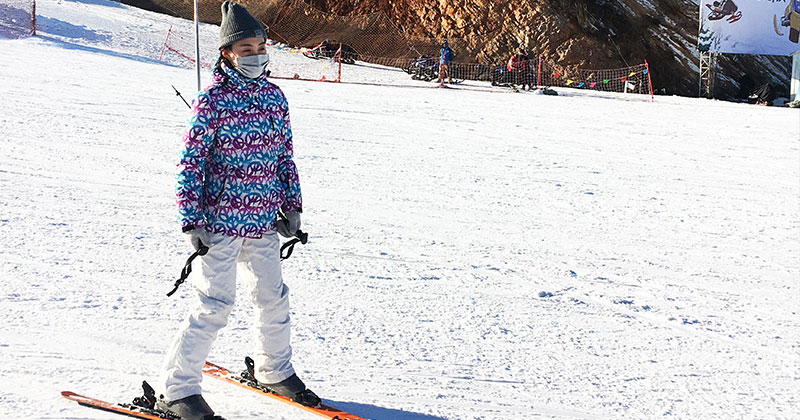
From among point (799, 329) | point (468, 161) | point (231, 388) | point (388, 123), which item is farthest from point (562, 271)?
point (388, 123)

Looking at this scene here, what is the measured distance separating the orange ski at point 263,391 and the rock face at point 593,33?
2520 centimetres

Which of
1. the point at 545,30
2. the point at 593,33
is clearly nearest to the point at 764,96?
the point at 593,33

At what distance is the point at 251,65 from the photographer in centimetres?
313

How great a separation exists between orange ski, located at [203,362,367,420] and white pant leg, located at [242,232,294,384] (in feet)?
0.24

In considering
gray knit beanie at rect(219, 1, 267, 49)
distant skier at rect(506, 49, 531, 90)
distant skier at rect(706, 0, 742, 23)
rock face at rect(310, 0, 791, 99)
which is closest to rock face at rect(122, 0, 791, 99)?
rock face at rect(310, 0, 791, 99)

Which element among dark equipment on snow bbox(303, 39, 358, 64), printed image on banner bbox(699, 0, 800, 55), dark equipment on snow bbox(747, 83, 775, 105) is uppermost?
printed image on banner bbox(699, 0, 800, 55)

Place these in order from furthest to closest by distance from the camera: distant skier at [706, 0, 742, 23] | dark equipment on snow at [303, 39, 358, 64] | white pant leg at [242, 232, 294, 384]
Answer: dark equipment on snow at [303, 39, 358, 64]
distant skier at [706, 0, 742, 23]
white pant leg at [242, 232, 294, 384]

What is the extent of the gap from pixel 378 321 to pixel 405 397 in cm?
96

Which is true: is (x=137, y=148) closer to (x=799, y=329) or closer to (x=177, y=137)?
(x=177, y=137)

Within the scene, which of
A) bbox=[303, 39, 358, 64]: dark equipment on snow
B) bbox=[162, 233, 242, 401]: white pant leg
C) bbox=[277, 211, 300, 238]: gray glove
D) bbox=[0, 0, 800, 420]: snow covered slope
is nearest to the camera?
bbox=[162, 233, 242, 401]: white pant leg

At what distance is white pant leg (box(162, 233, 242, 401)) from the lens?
3.18 metres

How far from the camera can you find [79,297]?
15.4ft

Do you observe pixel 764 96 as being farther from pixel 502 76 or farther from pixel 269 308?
pixel 269 308

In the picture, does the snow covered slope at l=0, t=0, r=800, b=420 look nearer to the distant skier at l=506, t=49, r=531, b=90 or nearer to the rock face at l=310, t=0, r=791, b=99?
the distant skier at l=506, t=49, r=531, b=90
